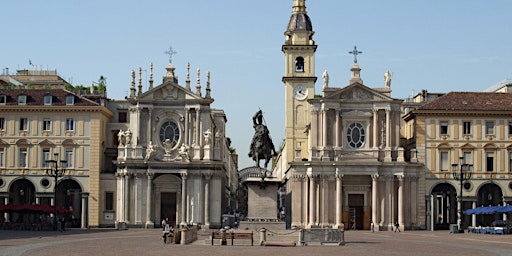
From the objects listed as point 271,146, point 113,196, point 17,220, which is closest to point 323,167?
point 113,196

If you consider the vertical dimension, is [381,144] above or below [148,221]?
above

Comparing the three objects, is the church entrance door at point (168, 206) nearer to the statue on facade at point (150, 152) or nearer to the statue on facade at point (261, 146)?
the statue on facade at point (150, 152)

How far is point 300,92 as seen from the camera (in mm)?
106125

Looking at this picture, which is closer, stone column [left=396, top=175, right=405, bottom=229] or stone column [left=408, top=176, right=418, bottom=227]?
stone column [left=396, top=175, right=405, bottom=229]

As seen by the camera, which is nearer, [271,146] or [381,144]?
[271,146]

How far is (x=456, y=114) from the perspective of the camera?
91.3 metres

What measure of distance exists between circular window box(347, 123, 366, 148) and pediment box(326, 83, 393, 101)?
275 centimetres

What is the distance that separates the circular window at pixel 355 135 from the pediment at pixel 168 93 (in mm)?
15532

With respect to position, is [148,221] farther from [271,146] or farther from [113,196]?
[271,146]

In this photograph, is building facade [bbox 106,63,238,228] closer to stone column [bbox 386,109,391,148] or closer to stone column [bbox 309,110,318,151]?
stone column [bbox 309,110,318,151]

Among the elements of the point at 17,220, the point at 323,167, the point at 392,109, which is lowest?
the point at 17,220

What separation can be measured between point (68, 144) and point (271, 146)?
4302cm

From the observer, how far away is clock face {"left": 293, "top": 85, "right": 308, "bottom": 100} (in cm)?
10600

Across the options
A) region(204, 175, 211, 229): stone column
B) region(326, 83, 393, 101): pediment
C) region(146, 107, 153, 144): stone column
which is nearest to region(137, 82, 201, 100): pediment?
region(146, 107, 153, 144): stone column
